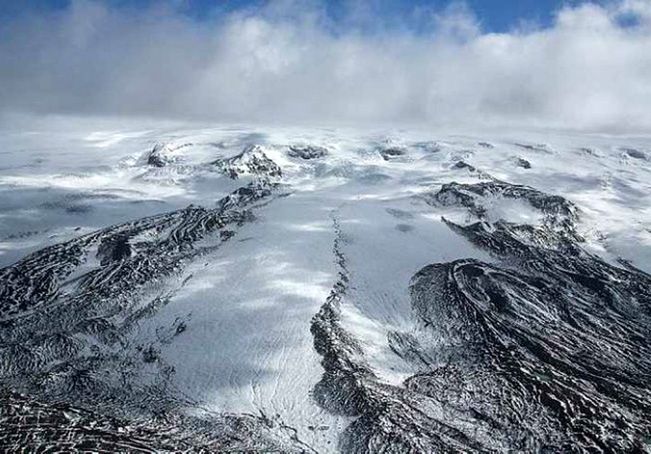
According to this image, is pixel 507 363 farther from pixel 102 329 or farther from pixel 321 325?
pixel 102 329

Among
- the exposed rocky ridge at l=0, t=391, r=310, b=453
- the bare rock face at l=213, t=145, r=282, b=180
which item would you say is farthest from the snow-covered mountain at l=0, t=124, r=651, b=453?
the bare rock face at l=213, t=145, r=282, b=180

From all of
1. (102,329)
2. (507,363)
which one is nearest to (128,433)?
(102,329)

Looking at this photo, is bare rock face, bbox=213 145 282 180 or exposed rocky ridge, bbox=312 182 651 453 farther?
bare rock face, bbox=213 145 282 180

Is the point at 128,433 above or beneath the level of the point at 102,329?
beneath

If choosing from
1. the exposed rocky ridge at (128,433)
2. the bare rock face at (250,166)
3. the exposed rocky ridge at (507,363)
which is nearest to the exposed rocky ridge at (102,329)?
the exposed rocky ridge at (128,433)

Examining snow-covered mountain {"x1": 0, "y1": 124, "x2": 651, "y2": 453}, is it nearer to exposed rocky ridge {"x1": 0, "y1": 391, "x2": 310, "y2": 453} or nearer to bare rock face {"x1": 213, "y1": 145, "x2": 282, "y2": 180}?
exposed rocky ridge {"x1": 0, "y1": 391, "x2": 310, "y2": 453}

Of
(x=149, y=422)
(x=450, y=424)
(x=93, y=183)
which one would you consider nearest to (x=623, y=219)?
(x=450, y=424)

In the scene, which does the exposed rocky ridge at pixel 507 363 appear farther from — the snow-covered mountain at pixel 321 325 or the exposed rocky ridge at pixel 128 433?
the exposed rocky ridge at pixel 128 433

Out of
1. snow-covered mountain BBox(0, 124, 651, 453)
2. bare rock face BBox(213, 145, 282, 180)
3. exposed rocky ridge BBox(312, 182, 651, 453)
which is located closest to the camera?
exposed rocky ridge BBox(312, 182, 651, 453)
